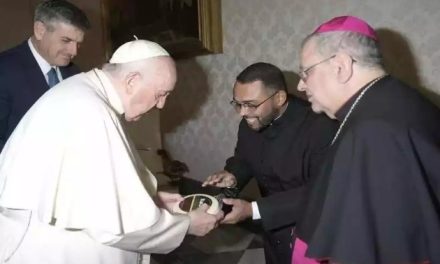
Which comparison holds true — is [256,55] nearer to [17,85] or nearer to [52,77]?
[52,77]

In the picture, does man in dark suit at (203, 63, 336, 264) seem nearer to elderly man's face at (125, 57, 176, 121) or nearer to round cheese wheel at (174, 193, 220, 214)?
round cheese wheel at (174, 193, 220, 214)

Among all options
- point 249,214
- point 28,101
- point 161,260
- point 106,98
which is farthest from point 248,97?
point 161,260

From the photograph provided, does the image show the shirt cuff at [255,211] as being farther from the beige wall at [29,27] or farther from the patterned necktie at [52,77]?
the beige wall at [29,27]

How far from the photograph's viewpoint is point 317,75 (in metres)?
1.40

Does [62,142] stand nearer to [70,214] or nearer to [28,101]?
[70,214]

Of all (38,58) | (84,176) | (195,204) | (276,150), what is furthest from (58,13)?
(276,150)

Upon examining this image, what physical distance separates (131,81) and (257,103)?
78 centimetres

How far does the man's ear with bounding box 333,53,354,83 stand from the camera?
1.32m

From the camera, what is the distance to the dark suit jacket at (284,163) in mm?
1974

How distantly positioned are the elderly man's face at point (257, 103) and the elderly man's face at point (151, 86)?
631 mm

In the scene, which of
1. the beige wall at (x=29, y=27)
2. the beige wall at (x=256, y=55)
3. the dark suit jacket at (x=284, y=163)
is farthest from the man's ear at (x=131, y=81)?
the beige wall at (x=29, y=27)

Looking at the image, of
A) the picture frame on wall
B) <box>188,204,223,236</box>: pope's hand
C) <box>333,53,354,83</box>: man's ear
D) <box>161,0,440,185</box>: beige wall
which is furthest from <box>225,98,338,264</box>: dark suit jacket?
the picture frame on wall

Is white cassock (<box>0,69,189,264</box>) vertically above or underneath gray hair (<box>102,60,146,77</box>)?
underneath

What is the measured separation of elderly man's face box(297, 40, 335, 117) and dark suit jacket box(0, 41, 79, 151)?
1.52 m
